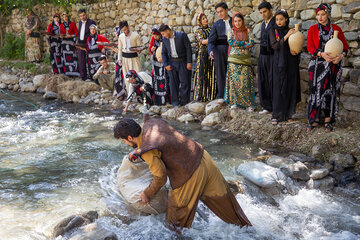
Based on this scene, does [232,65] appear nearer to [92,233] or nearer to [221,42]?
[221,42]

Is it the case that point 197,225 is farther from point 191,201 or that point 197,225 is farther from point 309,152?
point 309,152

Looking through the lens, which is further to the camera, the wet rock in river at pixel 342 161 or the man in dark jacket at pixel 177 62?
the man in dark jacket at pixel 177 62

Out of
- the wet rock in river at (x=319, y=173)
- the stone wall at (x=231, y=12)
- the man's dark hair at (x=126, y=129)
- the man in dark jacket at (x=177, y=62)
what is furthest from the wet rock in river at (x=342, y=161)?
the man in dark jacket at (x=177, y=62)

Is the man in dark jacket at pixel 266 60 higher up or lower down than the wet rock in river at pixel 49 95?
higher up

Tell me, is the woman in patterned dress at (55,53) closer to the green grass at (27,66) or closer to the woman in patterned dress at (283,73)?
the green grass at (27,66)

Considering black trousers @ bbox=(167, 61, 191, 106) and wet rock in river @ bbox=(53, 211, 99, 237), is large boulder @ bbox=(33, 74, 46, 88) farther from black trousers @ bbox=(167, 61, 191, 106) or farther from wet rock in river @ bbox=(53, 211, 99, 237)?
wet rock in river @ bbox=(53, 211, 99, 237)

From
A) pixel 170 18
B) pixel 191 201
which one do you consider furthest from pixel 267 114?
pixel 170 18

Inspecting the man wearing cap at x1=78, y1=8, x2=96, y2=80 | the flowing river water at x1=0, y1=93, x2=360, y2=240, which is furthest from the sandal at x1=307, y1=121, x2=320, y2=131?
the man wearing cap at x1=78, y1=8, x2=96, y2=80

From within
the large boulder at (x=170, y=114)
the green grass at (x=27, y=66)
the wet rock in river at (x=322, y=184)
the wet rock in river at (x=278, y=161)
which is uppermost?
the green grass at (x=27, y=66)

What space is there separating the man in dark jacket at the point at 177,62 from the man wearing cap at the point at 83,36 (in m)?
3.48

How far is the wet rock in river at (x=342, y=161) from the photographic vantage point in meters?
4.34

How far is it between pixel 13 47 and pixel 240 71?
11.2 metres

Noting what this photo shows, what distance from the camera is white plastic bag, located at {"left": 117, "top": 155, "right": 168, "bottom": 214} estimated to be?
10.8 feet

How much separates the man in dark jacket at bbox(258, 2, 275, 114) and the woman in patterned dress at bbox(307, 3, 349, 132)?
2.38 feet
